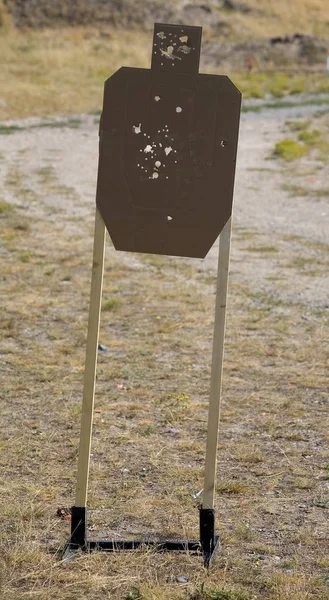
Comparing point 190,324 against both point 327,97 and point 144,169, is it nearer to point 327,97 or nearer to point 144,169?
point 144,169

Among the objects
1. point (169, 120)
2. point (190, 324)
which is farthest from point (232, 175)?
point (190, 324)

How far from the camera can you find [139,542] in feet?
12.0

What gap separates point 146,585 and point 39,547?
20.7 inches

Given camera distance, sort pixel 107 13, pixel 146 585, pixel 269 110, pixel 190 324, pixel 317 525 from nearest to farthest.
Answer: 1. pixel 146 585
2. pixel 317 525
3. pixel 190 324
4. pixel 269 110
5. pixel 107 13

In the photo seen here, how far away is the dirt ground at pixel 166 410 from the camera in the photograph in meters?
3.53

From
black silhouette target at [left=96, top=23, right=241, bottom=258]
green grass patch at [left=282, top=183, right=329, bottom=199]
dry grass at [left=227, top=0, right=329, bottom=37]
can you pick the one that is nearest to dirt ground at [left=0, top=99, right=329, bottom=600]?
black silhouette target at [left=96, top=23, right=241, bottom=258]

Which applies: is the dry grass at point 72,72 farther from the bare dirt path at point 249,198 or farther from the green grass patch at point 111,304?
the green grass patch at point 111,304

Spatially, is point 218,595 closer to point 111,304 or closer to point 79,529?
point 79,529

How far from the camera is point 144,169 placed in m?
3.52

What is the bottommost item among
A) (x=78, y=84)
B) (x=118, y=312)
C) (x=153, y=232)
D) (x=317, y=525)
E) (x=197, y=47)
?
(x=78, y=84)

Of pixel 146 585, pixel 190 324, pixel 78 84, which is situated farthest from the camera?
pixel 78 84

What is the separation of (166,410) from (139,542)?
A: 175 centimetres

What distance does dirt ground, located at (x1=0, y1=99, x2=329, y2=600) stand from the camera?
11.6 ft

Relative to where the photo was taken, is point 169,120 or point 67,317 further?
point 67,317
